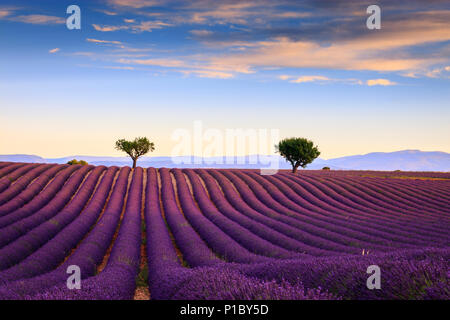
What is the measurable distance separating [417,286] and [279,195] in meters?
21.9

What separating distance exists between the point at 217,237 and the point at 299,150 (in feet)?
96.4

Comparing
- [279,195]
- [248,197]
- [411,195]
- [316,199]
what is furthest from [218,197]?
[411,195]

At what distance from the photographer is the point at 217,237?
1270 cm

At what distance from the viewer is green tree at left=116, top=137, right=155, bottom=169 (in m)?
41.5

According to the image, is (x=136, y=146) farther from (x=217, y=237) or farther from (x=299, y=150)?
(x=217, y=237)

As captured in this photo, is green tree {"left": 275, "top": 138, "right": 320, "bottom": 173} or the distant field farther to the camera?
green tree {"left": 275, "top": 138, "right": 320, "bottom": 173}

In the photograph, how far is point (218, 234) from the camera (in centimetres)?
1315

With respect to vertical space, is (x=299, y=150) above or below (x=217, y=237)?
above

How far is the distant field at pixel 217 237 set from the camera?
3.95 meters

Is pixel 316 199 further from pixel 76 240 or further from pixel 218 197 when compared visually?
pixel 76 240

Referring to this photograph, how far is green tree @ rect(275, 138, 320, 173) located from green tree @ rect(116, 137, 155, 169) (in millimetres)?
Result: 14688

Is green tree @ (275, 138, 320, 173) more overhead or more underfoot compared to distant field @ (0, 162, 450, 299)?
more overhead

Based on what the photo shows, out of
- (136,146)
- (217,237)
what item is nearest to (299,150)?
(136,146)
